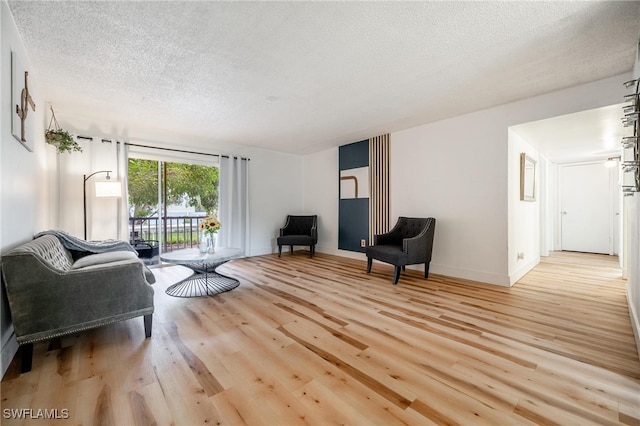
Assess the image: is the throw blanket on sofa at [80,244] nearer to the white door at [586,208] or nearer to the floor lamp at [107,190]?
the floor lamp at [107,190]

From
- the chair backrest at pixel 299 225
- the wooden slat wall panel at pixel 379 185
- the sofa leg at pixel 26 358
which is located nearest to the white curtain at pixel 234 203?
the chair backrest at pixel 299 225

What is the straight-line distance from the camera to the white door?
215 inches

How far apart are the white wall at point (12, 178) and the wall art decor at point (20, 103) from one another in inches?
1.6

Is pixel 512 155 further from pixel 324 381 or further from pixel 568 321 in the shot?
pixel 324 381

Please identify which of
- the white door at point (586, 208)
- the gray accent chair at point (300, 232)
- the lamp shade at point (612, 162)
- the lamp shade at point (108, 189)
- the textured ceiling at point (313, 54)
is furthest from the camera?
the white door at point (586, 208)

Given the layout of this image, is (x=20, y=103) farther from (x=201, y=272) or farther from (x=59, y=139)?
(x=201, y=272)

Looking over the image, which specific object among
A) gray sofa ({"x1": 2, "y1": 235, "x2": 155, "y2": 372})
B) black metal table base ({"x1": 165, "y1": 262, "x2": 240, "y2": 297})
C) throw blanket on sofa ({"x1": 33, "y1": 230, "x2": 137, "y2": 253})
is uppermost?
throw blanket on sofa ({"x1": 33, "y1": 230, "x2": 137, "y2": 253})

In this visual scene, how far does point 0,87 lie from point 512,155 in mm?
4915

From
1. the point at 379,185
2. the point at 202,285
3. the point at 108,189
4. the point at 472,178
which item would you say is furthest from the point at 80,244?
the point at 472,178

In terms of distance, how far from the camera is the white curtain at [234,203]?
513cm

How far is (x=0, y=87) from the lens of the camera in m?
1.62

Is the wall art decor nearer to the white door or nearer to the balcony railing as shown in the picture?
the balcony railing

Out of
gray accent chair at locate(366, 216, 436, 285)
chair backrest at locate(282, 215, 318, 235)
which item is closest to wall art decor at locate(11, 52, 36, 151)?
gray accent chair at locate(366, 216, 436, 285)

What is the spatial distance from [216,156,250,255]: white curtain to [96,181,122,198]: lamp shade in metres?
1.73
